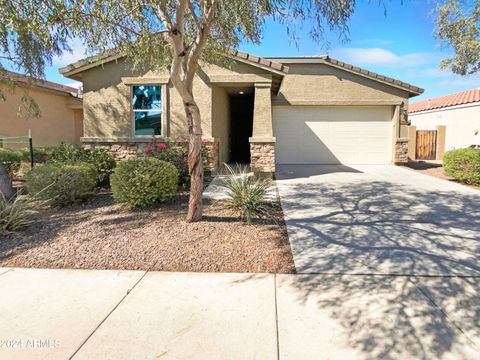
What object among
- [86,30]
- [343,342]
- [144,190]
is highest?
[86,30]

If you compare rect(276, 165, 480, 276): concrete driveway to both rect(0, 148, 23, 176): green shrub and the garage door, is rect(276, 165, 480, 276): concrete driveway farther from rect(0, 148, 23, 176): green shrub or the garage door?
rect(0, 148, 23, 176): green shrub

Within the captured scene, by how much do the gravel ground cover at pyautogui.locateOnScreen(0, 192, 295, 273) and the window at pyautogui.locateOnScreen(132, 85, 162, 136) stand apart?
482cm

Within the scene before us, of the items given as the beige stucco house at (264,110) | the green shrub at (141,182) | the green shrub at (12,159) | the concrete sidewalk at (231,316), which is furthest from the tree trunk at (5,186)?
the concrete sidewalk at (231,316)

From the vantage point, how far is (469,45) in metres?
8.50

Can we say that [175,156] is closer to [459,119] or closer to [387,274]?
[387,274]

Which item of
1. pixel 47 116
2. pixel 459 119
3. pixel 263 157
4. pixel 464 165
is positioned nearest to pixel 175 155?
pixel 263 157

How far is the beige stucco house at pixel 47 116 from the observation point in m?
14.0

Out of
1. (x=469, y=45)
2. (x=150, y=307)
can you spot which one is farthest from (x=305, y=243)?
(x=469, y=45)

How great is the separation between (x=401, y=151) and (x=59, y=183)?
1338 cm

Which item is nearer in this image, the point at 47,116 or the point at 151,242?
the point at 151,242

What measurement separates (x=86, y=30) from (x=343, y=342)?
601 centimetres

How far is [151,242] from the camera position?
16.0ft

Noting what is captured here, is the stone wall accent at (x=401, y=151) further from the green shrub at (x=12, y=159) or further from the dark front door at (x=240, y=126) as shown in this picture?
the green shrub at (x=12, y=159)

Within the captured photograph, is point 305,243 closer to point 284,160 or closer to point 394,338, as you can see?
point 394,338
